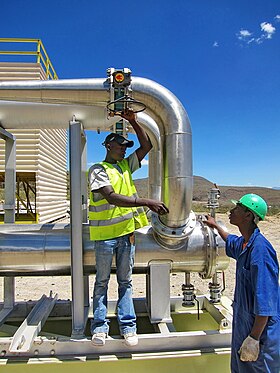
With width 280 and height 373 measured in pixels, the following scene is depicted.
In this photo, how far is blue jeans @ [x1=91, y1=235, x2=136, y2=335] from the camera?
2695mm

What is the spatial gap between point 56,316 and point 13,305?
1.51 feet

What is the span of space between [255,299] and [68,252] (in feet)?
5.46

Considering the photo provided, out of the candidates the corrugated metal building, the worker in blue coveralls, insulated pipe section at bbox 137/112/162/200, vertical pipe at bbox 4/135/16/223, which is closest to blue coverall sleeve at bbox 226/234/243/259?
the worker in blue coveralls

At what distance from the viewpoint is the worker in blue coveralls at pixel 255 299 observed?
1.89 metres

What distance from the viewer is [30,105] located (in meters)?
3.27

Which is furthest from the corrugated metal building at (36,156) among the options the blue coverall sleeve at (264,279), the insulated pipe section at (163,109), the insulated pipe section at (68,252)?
the blue coverall sleeve at (264,279)

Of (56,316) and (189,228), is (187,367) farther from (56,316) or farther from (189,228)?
(56,316)

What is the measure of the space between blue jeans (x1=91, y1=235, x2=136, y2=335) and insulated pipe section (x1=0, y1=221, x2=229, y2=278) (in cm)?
26

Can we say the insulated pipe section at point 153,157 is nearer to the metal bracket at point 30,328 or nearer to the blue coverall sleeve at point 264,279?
the metal bracket at point 30,328

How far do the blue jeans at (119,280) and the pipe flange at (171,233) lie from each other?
29cm

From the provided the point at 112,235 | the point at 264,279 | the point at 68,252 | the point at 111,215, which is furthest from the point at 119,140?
the point at 264,279

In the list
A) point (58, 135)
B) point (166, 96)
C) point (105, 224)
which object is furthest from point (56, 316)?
point (58, 135)

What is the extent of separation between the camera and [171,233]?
2912 millimetres

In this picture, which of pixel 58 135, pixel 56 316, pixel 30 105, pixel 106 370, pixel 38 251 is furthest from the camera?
pixel 58 135
